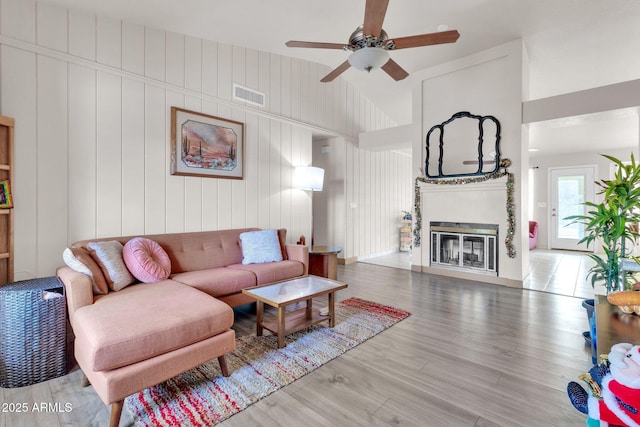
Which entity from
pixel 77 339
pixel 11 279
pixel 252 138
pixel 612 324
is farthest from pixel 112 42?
pixel 612 324

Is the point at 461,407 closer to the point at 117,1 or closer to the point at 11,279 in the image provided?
the point at 11,279

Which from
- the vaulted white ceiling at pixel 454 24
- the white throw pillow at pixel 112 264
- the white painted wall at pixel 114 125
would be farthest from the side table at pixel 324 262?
the vaulted white ceiling at pixel 454 24

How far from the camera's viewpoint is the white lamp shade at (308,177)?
443 centimetres

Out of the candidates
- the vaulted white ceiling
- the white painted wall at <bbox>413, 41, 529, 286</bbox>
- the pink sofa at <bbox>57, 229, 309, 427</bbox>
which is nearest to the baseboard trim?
the white painted wall at <bbox>413, 41, 529, 286</bbox>

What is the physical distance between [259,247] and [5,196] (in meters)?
2.13

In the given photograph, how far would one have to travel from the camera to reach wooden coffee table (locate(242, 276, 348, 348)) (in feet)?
7.47

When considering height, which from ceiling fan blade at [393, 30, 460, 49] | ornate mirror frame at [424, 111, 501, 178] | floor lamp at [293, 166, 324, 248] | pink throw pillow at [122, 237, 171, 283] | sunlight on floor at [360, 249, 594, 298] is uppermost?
ceiling fan blade at [393, 30, 460, 49]

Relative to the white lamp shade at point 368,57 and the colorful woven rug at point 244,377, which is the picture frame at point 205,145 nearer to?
the white lamp shade at point 368,57

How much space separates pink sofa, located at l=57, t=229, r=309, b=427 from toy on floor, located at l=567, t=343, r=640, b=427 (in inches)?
70.4

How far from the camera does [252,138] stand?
4.09m

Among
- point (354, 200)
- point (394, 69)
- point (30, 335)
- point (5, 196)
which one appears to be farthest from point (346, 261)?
point (5, 196)

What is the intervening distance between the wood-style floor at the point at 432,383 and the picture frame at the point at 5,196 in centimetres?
125

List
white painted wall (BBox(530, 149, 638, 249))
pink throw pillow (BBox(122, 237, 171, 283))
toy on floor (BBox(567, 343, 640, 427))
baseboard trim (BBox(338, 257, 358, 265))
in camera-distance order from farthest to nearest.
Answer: white painted wall (BBox(530, 149, 638, 249)), baseboard trim (BBox(338, 257, 358, 265)), pink throw pillow (BBox(122, 237, 171, 283)), toy on floor (BBox(567, 343, 640, 427))

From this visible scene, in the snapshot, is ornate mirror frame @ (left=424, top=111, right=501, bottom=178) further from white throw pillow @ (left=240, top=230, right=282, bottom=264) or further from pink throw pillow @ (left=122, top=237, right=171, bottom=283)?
pink throw pillow @ (left=122, top=237, right=171, bottom=283)
